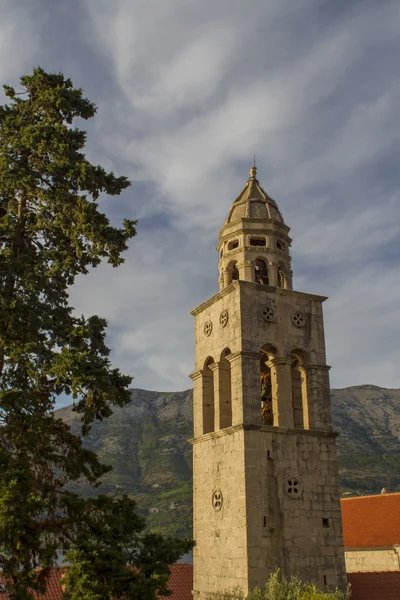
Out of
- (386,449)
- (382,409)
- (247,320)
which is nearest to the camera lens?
(247,320)

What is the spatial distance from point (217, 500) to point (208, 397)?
3.35 metres

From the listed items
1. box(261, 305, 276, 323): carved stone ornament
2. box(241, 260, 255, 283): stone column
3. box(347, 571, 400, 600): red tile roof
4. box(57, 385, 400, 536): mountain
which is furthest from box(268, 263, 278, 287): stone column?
box(57, 385, 400, 536): mountain

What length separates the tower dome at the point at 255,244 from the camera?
19562 mm

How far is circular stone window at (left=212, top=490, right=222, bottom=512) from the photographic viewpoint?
1700 cm

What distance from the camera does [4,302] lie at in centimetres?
1129

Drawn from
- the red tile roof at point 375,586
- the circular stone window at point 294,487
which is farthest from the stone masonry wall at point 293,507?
the red tile roof at point 375,586

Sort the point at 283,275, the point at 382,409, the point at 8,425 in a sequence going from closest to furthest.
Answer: the point at 8,425, the point at 283,275, the point at 382,409

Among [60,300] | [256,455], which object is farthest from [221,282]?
[60,300]

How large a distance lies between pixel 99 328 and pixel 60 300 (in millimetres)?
1069

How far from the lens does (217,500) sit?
17109mm

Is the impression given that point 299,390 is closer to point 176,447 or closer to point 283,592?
point 283,592

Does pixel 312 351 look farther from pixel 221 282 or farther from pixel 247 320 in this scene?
pixel 221 282

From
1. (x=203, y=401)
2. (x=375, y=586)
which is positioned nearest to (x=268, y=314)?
(x=203, y=401)

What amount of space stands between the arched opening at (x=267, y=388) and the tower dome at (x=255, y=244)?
220cm
